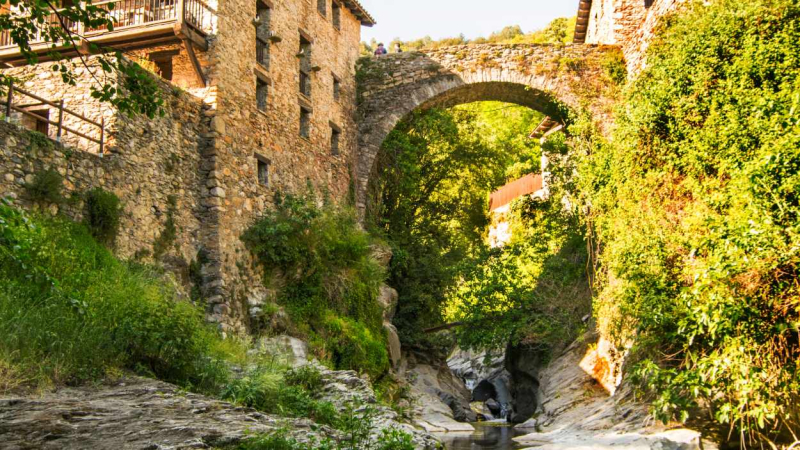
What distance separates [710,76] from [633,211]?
247cm

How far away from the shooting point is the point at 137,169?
1189 cm

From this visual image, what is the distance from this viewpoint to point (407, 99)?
19984 millimetres

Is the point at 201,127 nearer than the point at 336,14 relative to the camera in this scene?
Yes

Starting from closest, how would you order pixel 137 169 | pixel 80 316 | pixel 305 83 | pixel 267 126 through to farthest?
1. pixel 80 316
2. pixel 137 169
3. pixel 267 126
4. pixel 305 83

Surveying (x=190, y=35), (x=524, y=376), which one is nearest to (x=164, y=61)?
(x=190, y=35)

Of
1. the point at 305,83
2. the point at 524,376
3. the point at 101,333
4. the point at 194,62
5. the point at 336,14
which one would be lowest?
the point at 524,376

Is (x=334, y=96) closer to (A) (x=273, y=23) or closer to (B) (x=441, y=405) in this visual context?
(A) (x=273, y=23)

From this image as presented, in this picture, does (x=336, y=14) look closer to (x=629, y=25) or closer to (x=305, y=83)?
(x=305, y=83)

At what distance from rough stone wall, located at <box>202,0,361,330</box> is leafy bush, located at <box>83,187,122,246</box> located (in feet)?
8.29

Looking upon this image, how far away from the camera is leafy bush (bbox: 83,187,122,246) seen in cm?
1070

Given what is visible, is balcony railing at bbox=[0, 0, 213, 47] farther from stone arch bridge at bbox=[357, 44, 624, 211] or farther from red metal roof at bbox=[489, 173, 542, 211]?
red metal roof at bbox=[489, 173, 542, 211]

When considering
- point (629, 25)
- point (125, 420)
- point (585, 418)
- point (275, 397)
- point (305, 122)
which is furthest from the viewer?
point (629, 25)

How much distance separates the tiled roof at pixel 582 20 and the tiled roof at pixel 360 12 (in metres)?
6.34

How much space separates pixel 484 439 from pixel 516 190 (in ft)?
76.0
